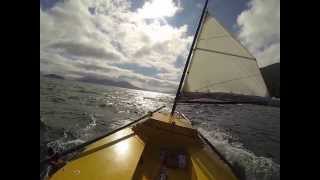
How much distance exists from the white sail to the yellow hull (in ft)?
5.49

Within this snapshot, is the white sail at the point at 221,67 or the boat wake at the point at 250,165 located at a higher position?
the white sail at the point at 221,67

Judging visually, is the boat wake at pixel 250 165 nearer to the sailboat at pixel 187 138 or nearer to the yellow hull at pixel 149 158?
the sailboat at pixel 187 138

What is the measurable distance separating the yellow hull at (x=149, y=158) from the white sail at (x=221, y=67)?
5.49 ft

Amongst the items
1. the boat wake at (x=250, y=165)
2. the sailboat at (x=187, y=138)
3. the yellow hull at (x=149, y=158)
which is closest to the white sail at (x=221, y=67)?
the sailboat at (x=187, y=138)

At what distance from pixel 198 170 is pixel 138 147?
1.61 m

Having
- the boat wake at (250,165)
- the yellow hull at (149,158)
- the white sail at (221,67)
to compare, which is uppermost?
the white sail at (221,67)

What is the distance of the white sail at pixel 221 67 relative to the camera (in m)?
7.18

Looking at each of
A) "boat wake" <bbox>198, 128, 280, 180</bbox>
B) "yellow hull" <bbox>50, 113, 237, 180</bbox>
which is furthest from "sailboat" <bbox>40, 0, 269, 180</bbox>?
"boat wake" <bbox>198, 128, 280, 180</bbox>

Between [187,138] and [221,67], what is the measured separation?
2.47 metres
